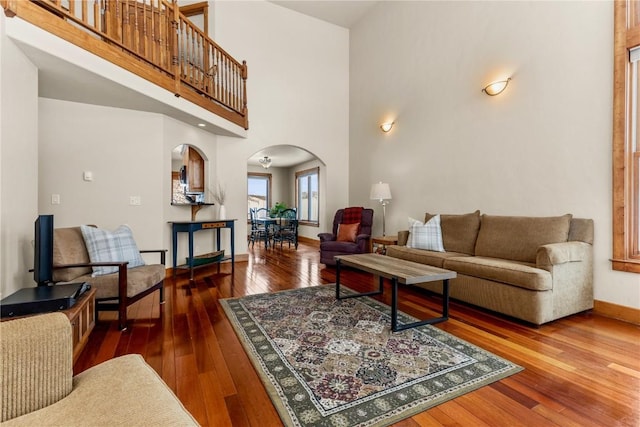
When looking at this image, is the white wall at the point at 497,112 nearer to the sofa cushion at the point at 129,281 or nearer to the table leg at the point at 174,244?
the table leg at the point at 174,244

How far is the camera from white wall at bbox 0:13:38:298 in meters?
2.26

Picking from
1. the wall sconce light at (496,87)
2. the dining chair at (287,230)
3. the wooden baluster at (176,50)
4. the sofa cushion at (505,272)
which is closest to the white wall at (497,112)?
the wall sconce light at (496,87)

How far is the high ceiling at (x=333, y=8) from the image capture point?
18.9 ft

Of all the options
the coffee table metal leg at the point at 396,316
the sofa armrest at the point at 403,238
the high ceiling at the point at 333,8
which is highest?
the high ceiling at the point at 333,8

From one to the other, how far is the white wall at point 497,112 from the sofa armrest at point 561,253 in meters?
0.23

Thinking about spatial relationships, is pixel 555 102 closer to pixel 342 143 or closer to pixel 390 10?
pixel 390 10

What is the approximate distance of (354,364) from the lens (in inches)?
76.1

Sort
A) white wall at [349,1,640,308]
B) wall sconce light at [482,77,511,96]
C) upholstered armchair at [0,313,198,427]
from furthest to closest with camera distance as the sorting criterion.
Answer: wall sconce light at [482,77,511,96]
white wall at [349,1,640,308]
upholstered armchair at [0,313,198,427]

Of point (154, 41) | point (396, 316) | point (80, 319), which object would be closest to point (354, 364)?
point (396, 316)

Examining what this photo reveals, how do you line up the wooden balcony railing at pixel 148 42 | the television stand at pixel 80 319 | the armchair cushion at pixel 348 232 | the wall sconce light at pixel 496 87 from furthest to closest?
the armchair cushion at pixel 348 232
the wall sconce light at pixel 496 87
the wooden balcony railing at pixel 148 42
the television stand at pixel 80 319

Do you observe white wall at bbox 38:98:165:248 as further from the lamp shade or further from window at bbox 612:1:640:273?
window at bbox 612:1:640:273

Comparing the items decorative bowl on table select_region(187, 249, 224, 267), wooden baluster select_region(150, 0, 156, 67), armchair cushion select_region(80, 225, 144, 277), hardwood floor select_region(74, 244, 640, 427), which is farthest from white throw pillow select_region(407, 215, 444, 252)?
wooden baluster select_region(150, 0, 156, 67)

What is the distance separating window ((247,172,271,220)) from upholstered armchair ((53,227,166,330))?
7.55 metres

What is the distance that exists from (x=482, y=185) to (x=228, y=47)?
478 centimetres
